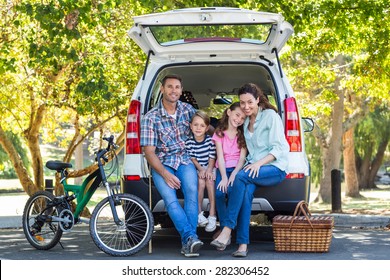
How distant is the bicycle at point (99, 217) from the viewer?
852 cm

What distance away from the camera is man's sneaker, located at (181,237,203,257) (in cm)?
816

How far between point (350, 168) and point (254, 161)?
2736 cm

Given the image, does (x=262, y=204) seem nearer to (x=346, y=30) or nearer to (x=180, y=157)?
(x=180, y=157)

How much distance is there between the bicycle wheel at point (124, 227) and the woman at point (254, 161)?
2.31 feet

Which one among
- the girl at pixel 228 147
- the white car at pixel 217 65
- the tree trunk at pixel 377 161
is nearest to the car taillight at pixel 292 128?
the white car at pixel 217 65

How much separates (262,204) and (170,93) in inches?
55.3

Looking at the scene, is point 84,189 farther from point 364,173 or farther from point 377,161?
point 364,173

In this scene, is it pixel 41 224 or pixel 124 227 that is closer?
pixel 124 227

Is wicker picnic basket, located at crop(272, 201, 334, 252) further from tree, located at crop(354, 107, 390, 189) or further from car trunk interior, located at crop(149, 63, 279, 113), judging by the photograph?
tree, located at crop(354, 107, 390, 189)

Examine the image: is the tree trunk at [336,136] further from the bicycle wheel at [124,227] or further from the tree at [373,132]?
the bicycle wheel at [124,227]

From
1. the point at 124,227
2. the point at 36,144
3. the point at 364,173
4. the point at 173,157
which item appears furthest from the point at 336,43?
the point at 364,173

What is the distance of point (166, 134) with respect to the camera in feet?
28.8

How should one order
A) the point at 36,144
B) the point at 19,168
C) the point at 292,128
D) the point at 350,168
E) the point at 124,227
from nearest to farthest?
the point at 124,227 < the point at 292,128 < the point at 19,168 < the point at 36,144 < the point at 350,168

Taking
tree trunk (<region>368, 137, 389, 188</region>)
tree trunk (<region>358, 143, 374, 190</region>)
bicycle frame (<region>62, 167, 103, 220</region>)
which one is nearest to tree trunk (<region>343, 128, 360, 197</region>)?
tree trunk (<region>368, 137, 389, 188</region>)
